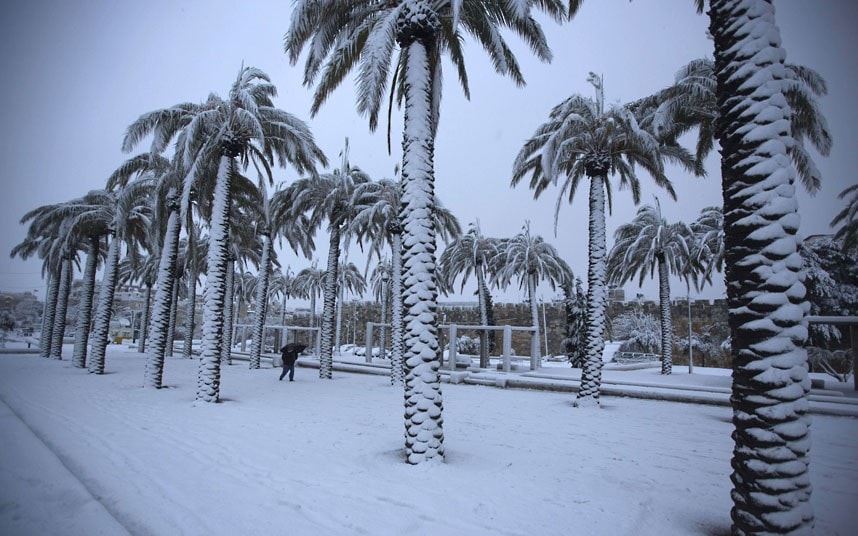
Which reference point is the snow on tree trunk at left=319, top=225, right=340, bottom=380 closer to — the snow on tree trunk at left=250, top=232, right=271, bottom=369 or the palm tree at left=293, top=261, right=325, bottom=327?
the snow on tree trunk at left=250, top=232, right=271, bottom=369

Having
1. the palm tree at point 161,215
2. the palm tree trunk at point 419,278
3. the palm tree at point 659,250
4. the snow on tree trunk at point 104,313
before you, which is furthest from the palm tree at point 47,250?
the palm tree at point 659,250

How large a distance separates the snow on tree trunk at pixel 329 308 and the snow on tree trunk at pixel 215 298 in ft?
17.0

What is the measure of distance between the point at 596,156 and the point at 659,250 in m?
11.9

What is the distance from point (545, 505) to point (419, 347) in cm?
242

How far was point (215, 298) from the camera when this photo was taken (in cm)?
1044

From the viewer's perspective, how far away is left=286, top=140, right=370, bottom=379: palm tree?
16359mm

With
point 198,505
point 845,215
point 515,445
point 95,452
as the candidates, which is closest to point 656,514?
point 515,445

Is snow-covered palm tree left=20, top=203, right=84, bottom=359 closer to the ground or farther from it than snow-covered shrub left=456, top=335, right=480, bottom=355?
farther from it

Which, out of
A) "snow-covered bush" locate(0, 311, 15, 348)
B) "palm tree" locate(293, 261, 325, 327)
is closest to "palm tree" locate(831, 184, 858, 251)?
"palm tree" locate(293, 261, 325, 327)

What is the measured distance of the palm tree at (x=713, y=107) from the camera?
1100 centimetres

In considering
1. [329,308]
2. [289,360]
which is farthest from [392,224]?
[289,360]

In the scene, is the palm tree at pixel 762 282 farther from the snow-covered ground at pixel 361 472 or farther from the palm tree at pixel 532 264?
the palm tree at pixel 532 264

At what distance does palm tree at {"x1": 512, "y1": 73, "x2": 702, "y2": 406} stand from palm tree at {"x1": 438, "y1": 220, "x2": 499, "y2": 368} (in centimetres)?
1232

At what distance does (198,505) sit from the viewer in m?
4.03
